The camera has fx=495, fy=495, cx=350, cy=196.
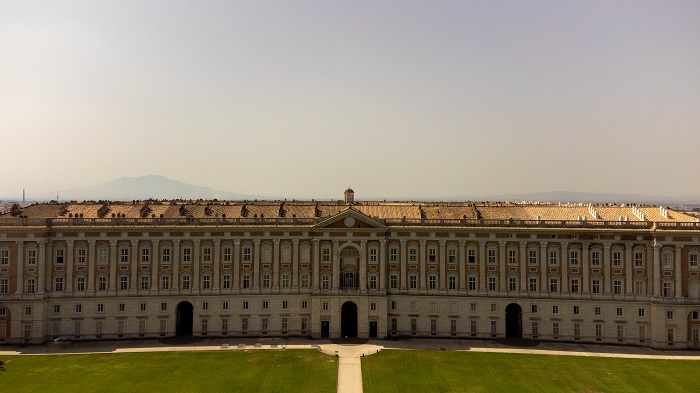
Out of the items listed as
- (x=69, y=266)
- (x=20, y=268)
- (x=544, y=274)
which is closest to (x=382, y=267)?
(x=544, y=274)

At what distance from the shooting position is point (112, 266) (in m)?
72.9

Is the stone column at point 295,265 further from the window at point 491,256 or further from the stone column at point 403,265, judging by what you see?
the window at point 491,256

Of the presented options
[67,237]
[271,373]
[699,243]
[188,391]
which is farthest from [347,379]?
[699,243]

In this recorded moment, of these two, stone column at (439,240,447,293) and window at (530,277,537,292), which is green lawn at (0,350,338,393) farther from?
window at (530,277,537,292)

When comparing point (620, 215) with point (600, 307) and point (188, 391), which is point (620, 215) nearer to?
point (600, 307)

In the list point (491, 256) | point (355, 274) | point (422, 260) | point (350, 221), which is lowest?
point (355, 274)

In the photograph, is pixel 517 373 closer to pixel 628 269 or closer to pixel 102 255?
pixel 628 269

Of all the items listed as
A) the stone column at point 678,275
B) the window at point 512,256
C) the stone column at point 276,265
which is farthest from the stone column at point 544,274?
the stone column at point 276,265

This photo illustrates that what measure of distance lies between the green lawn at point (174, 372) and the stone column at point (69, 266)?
10.8m

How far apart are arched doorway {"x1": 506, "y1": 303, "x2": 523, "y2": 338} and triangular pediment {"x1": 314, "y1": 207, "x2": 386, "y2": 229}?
23.7 meters

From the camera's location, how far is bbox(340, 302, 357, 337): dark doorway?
7525 centimetres

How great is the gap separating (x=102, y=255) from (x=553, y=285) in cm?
6702

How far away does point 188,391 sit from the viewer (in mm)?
53562

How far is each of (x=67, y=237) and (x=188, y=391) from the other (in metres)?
33.6
